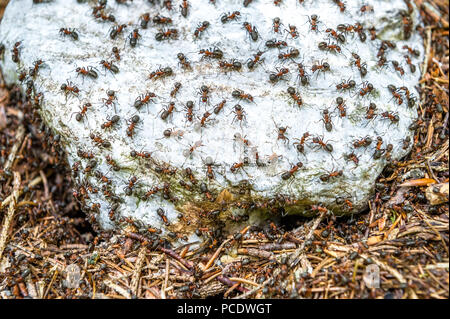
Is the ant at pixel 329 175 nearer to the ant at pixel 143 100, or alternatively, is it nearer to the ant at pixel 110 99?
the ant at pixel 143 100

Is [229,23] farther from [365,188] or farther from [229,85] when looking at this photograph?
[365,188]

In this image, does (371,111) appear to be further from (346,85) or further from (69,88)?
(69,88)

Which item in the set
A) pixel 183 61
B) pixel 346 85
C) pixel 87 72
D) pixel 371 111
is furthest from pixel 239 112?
pixel 87 72

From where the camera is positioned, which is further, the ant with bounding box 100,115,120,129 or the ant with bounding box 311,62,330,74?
the ant with bounding box 311,62,330,74

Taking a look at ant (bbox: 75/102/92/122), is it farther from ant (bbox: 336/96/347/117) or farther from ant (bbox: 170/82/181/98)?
ant (bbox: 336/96/347/117)

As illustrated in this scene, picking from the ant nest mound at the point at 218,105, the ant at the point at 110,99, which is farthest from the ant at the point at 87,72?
the ant at the point at 110,99

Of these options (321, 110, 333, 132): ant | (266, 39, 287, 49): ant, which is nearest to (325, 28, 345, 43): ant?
(266, 39, 287, 49): ant
